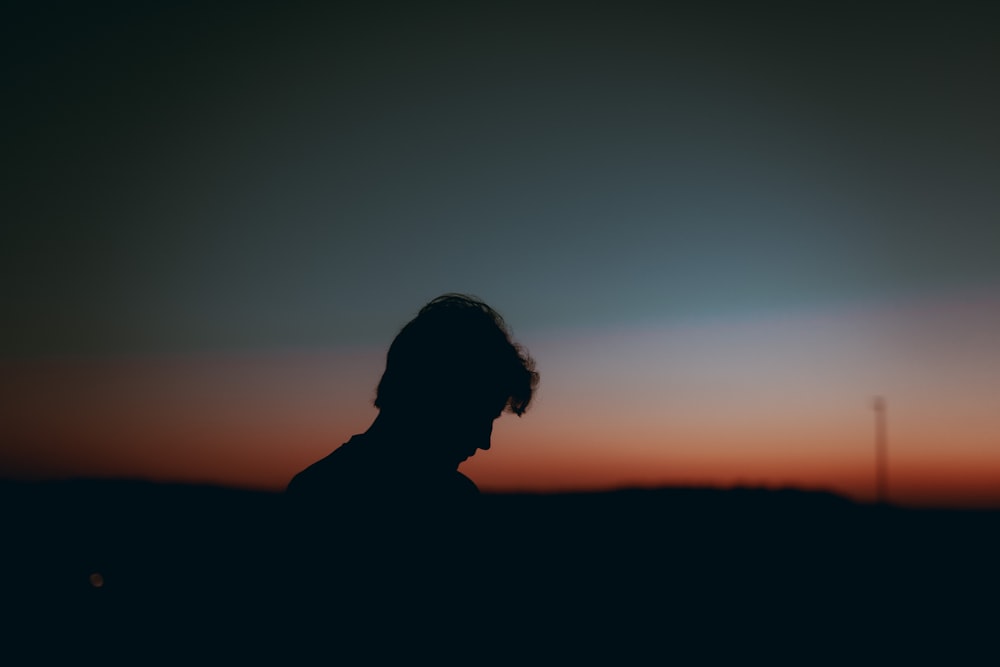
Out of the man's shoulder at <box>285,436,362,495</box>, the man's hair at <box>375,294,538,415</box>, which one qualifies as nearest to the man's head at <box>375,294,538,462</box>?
the man's hair at <box>375,294,538,415</box>

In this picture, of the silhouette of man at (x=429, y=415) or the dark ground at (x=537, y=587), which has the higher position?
the silhouette of man at (x=429, y=415)

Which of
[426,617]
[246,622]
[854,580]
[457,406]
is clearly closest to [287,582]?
[246,622]

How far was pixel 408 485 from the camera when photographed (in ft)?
6.69

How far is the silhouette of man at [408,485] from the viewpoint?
1858mm

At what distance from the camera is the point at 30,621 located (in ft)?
25.9

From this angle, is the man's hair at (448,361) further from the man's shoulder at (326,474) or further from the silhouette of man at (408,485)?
the man's shoulder at (326,474)

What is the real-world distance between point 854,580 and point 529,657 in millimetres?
16718

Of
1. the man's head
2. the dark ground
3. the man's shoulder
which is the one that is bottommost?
the dark ground

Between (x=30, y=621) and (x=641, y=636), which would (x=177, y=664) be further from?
(x=641, y=636)

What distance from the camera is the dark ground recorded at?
6.07 feet

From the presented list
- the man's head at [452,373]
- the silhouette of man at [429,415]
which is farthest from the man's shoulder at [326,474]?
the man's head at [452,373]

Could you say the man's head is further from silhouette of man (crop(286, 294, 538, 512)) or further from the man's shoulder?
the man's shoulder

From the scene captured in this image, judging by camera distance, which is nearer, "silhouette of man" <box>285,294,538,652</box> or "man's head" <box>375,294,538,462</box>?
"silhouette of man" <box>285,294,538,652</box>

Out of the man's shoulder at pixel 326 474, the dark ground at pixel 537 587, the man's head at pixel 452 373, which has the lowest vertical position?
the dark ground at pixel 537 587
